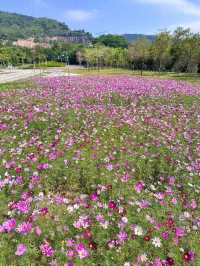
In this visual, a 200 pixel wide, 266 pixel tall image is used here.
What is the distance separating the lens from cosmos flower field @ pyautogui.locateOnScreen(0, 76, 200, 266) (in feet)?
16.4

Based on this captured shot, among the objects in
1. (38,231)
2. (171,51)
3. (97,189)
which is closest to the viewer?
(38,231)

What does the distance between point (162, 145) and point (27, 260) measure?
6.24 metres

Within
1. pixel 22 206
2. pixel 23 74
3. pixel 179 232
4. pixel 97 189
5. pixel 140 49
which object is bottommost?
pixel 23 74

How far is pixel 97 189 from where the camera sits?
6.95 meters

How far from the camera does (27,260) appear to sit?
4703mm

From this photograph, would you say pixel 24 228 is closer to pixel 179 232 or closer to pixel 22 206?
pixel 22 206

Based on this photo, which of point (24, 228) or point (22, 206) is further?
point (22, 206)

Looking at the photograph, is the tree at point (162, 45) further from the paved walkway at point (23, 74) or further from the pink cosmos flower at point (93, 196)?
the pink cosmos flower at point (93, 196)

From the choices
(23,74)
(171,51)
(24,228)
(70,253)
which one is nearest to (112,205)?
(70,253)

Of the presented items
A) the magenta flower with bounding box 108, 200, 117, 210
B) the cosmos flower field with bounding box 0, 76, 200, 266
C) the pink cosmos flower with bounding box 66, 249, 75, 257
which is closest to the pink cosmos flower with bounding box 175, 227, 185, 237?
the cosmos flower field with bounding box 0, 76, 200, 266

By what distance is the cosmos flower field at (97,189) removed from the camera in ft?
16.4

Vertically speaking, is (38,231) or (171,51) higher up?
(171,51)

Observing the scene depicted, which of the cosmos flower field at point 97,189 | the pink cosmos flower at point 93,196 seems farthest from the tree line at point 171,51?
the pink cosmos flower at point 93,196

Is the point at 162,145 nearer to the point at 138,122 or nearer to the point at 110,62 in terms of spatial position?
the point at 138,122
